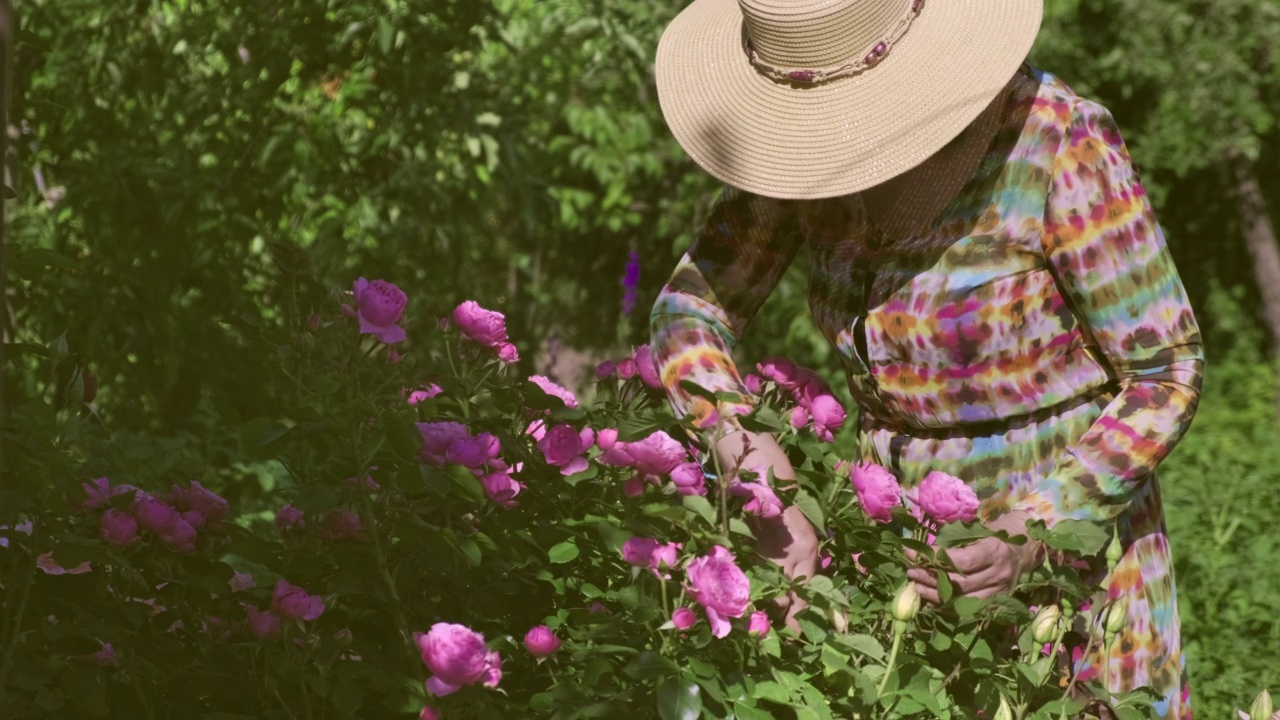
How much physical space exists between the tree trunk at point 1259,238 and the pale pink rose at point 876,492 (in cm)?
956

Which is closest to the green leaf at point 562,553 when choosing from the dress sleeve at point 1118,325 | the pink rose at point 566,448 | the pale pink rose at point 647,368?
the pink rose at point 566,448

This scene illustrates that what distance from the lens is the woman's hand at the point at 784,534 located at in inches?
72.0

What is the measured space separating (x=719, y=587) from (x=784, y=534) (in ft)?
0.95

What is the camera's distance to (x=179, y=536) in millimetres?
1850

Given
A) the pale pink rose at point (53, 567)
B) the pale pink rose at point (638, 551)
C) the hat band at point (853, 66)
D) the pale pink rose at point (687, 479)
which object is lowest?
the pale pink rose at point (53, 567)

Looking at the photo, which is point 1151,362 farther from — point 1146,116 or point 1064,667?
point 1146,116

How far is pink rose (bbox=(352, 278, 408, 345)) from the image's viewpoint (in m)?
1.73

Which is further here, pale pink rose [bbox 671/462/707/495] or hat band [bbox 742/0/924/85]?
hat band [bbox 742/0/924/85]

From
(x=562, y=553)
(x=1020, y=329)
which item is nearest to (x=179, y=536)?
(x=562, y=553)

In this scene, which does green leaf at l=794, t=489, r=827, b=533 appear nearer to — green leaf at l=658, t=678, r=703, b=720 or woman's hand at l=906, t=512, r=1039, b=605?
woman's hand at l=906, t=512, r=1039, b=605

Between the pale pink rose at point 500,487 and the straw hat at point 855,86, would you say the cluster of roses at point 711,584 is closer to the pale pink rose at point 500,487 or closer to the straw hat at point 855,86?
the pale pink rose at point 500,487

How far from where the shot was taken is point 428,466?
5.61ft

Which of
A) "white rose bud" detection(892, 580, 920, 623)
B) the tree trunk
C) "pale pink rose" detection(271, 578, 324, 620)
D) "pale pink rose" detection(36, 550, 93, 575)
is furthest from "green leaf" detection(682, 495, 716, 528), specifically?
the tree trunk

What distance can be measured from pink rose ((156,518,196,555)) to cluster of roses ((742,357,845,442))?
2.59 ft
